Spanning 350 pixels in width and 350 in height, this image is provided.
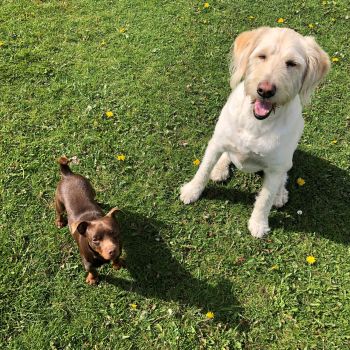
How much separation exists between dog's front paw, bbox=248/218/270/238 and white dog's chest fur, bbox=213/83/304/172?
799mm

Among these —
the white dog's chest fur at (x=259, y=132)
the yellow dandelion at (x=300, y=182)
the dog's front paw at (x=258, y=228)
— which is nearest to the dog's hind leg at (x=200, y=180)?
the white dog's chest fur at (x=259, y=132)

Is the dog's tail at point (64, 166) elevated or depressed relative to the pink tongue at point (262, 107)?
depressed

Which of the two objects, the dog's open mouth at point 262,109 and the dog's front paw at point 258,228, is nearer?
the dog's open mouth at point 262,109

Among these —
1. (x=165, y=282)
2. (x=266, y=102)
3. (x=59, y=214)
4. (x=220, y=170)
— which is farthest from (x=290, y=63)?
(x=59, y=214)

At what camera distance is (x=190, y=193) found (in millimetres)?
4707

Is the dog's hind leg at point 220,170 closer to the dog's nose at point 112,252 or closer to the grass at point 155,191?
the grass at point 155,191

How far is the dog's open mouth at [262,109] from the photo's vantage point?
11.4ft

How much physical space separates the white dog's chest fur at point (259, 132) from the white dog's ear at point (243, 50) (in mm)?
199

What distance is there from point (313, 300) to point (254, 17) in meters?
4.80

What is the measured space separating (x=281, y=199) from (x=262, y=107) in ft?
5.36

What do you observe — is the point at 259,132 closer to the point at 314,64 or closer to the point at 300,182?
the point at 314,64

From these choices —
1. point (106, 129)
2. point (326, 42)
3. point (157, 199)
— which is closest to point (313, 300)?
point (157, 199)

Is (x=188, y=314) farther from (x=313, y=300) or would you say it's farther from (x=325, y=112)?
(x=325, y=112)

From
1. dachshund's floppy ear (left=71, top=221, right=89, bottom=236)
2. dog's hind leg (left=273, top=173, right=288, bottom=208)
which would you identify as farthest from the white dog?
dachshund's floppy ear (left=71, top=221, right=89, bottom=236)
